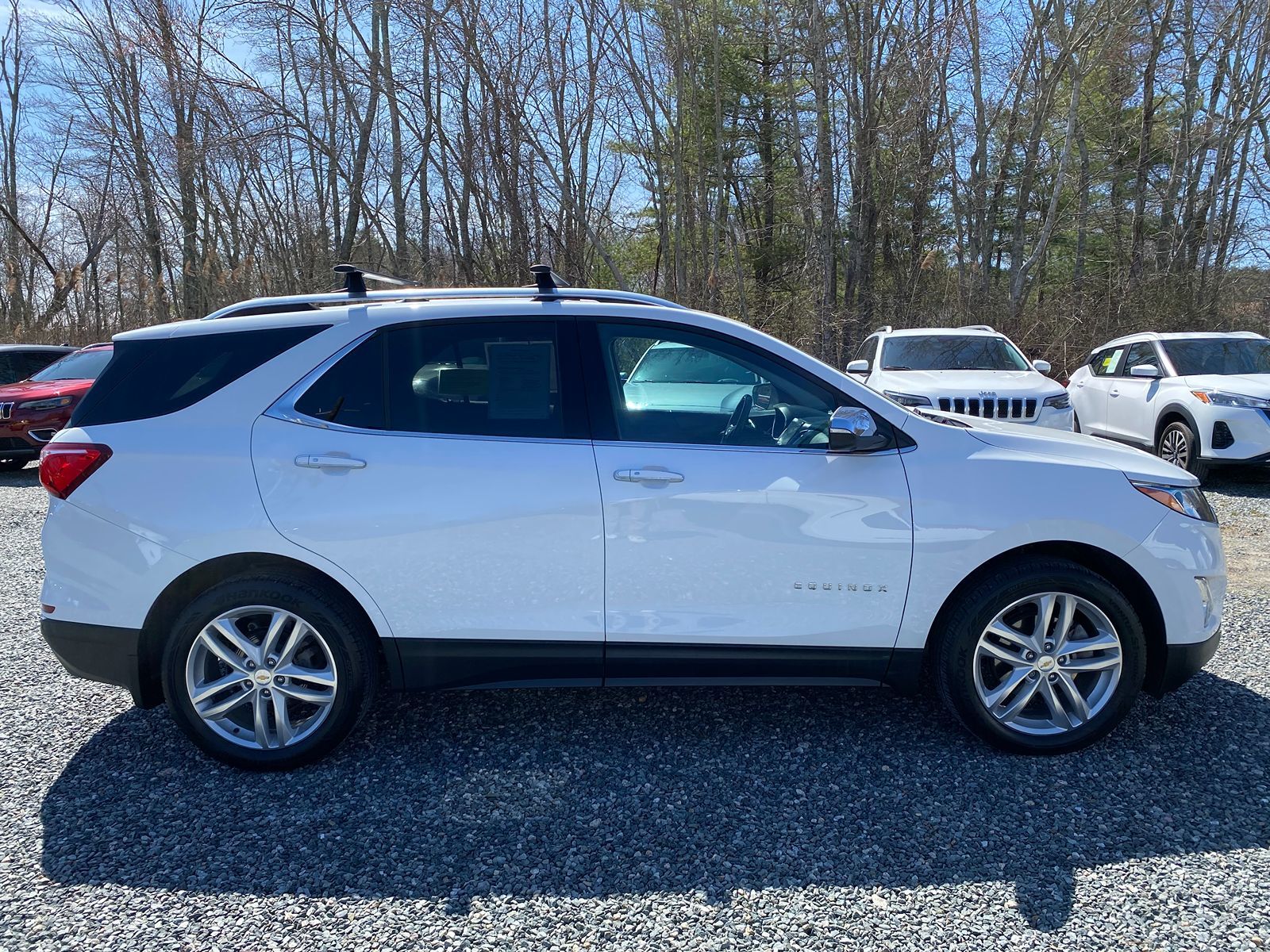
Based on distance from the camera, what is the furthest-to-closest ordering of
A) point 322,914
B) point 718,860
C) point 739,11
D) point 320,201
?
point 320,201, point 739,11, point 718,860, point 322,914

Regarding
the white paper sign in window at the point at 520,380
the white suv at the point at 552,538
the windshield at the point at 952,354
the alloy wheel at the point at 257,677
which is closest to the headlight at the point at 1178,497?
the white suv at the point at 552,538

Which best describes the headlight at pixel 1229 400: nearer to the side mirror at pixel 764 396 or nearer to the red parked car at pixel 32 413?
the side mirror at pixel 764 396

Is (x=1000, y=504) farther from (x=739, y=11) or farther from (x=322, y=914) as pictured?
(x=739, y=11)

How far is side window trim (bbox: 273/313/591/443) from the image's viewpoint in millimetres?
3262

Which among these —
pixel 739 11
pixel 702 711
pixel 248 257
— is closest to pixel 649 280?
pixel 739 11

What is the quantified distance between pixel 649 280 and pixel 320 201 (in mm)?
9690

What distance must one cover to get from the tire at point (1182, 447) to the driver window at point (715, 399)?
6.98 metres

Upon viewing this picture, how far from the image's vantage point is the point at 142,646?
3227 mm

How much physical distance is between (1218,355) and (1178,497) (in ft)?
26.3

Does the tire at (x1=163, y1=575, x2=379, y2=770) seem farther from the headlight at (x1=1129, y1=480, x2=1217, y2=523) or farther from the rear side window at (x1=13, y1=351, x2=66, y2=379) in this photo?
the rear side window at (x1=13, y1=351, x2=66, y2=379)

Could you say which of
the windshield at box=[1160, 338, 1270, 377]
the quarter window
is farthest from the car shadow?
the quarter window

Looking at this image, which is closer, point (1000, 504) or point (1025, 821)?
point (1025, 821)

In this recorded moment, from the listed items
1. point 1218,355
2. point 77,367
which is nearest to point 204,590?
point 1218,355

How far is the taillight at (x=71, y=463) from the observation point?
319 cm
